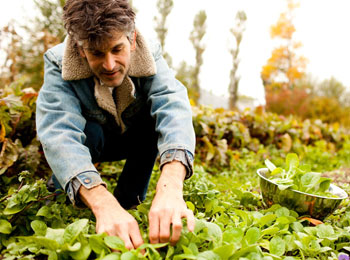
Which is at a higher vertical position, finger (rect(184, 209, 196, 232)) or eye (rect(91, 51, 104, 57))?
eye (rect(91, 51, 104, 57))

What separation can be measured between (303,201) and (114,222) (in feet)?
3.14

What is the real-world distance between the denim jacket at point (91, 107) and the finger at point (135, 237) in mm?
245

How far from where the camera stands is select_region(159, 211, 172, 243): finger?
3.63ft

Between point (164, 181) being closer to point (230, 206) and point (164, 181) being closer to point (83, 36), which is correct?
point (230, 206)

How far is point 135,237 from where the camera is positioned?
1.13 metres

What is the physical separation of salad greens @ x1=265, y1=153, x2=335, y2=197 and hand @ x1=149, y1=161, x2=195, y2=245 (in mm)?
584

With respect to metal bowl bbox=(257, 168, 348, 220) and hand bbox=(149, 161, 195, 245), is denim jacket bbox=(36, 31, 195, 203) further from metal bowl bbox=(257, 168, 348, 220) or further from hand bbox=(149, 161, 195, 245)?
metal bowl bbox=(257, 168, 348, 220)

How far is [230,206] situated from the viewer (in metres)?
1.72

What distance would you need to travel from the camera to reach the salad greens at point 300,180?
160 centimetres

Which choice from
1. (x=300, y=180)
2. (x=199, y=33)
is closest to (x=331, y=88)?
(x=199, y=33)

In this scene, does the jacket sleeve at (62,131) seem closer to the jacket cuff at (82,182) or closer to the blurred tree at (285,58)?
the jacket cuff at (82,182)

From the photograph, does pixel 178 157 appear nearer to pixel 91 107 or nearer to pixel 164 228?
pixel 164 228

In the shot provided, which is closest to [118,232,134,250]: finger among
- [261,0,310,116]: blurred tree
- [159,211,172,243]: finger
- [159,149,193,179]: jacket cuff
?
[159,211,172,243]: finger

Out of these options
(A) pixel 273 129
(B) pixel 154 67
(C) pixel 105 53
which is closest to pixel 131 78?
(B) pixel 154 67
